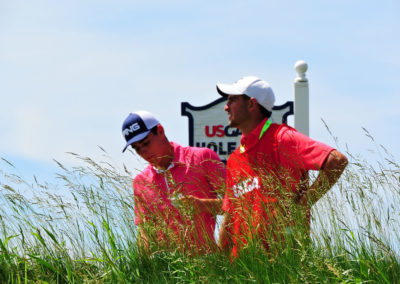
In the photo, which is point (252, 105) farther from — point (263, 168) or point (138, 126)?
point (138, 126)

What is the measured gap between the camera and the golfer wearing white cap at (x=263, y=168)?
3155 mm

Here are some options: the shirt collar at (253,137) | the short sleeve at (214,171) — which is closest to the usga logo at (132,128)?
the short sleeve at (214,171)

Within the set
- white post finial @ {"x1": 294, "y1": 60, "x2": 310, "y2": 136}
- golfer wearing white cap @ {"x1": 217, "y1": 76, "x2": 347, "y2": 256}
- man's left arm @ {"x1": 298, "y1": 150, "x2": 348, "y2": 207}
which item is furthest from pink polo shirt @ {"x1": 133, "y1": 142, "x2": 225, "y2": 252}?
white post finial @ {"x1": 294, "y1": 60, "x2": 310, "y2": 136}

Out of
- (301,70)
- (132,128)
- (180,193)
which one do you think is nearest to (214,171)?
(180,193)

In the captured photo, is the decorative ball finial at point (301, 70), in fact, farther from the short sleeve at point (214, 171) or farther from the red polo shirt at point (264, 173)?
the red polo shirt at point (264, 173)

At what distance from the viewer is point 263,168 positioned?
132 inches

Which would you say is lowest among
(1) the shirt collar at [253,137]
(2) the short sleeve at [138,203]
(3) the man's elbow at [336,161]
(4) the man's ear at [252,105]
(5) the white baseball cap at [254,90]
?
(2) the short sleeve at [138,203]

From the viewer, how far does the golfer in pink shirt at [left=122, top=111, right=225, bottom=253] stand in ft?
10.9

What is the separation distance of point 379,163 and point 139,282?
1.77m

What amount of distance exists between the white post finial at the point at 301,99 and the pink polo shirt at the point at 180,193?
4.58 metres

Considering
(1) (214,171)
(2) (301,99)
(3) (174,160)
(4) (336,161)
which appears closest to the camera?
(4) (336,161)

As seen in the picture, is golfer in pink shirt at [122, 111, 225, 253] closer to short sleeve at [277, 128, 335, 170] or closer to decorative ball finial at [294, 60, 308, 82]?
short sleeve at [277, 128, 335, 170]

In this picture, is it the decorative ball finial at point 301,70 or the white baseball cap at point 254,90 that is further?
the decorative ball finial at point 301,70

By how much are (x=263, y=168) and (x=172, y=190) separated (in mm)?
637
